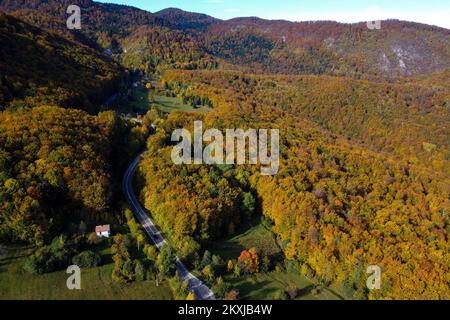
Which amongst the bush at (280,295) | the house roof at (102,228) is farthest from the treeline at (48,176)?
the bush at (280,295)

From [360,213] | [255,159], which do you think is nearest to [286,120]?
[255,159]

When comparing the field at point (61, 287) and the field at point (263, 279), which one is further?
the field at point (263, 279)

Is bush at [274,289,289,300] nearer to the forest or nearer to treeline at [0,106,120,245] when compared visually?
the forest

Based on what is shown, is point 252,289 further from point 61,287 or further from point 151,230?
point 61,287

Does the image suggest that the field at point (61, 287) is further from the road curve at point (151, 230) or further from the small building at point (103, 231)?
the small building at point (103, 231)

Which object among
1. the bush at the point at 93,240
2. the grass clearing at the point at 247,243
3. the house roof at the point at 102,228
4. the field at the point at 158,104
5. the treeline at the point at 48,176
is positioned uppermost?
the field at the point at 158,104

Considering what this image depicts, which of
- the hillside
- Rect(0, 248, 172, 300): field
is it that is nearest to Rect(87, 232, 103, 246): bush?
Rect(0, 248, 172, 300): field

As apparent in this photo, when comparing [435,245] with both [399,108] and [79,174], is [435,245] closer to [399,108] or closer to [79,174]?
[79,174]
